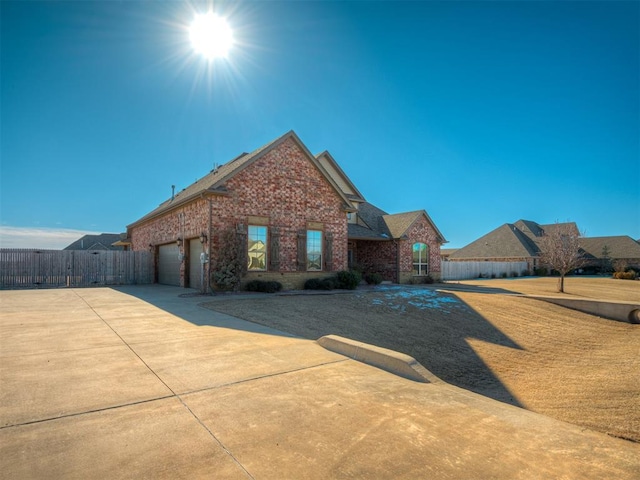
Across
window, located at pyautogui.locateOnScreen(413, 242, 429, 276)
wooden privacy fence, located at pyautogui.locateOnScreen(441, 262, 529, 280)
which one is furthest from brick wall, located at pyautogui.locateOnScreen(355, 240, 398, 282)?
wooden privacy fence, located at pyautogui.locateOnScreen(441, 262, 529, 280)

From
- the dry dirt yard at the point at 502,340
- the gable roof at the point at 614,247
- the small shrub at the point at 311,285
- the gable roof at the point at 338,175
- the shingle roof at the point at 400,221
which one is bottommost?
the dry dirt yard at the point at 502,340

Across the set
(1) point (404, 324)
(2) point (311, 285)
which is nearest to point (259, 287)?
(2) point (311, 285)

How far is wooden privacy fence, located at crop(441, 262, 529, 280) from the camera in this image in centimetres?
3250

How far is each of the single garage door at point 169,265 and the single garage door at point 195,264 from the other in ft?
4.87

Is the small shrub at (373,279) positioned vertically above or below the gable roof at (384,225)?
below

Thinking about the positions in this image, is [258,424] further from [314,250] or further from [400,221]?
[400,221]

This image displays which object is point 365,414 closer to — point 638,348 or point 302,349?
point 302,349

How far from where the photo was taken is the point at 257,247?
16344mm

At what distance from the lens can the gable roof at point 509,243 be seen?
143 ft

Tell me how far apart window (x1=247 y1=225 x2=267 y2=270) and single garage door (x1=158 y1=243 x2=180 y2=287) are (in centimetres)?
495

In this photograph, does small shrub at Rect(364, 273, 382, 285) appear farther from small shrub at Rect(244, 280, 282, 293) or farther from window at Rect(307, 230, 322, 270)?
small shrub at Rect(244, 280, 282, 293)

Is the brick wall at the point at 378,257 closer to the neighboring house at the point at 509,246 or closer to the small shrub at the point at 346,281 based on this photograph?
the small shrub at the point at 346,281

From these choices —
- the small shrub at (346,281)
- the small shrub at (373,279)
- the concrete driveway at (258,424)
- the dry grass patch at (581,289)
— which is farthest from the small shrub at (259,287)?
the dry grass patch at (581,289)

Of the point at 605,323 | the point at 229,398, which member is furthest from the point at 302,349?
the point at 605,323
